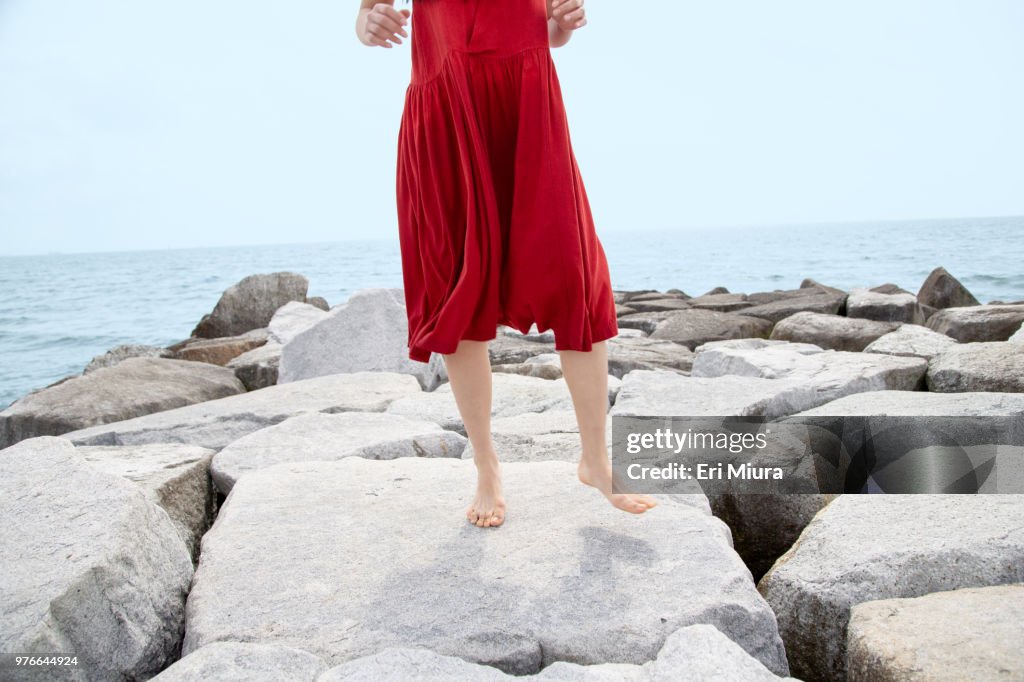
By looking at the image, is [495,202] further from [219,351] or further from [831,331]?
[219,351]

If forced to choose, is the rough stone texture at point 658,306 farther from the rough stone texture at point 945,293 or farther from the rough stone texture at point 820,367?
the rough stone texture at point 820,367

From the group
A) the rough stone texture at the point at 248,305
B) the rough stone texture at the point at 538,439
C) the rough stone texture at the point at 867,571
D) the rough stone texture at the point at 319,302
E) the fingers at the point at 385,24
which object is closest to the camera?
the rough stone texture at the point at 867,571

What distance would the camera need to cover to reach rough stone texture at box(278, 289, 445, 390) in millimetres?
4406

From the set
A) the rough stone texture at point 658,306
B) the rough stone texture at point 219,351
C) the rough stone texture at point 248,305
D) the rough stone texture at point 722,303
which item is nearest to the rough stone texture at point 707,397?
the rough stone texture at point 219,351

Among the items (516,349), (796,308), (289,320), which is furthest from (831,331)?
(289,320)

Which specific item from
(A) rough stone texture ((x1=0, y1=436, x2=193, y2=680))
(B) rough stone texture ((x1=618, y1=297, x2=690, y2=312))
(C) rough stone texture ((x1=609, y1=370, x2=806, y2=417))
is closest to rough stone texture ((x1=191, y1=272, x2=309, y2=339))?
(B) rough stone texture ((x1=618, y1=297, x2=690, y2=312))

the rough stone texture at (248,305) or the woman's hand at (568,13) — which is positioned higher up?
the woman's hand at (568,13)

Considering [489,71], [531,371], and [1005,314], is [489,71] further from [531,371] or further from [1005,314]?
[1005,314]

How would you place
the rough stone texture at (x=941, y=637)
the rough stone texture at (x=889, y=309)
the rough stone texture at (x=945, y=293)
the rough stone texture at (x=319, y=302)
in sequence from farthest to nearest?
the rough stone texture at (x=319, y=302) → the rough stone texture at (x=945, y=293) → the rough stone texture at (x=889, y=309) → the rough stone texture at (x=941, y=637)

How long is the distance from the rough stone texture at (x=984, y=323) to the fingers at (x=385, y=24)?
14.0 ft

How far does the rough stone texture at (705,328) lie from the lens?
5.46m

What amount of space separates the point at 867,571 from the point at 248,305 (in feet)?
24.0

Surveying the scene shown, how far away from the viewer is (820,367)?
3449 millimetres

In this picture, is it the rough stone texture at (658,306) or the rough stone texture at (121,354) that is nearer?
the rough stone texture at (121,354)
